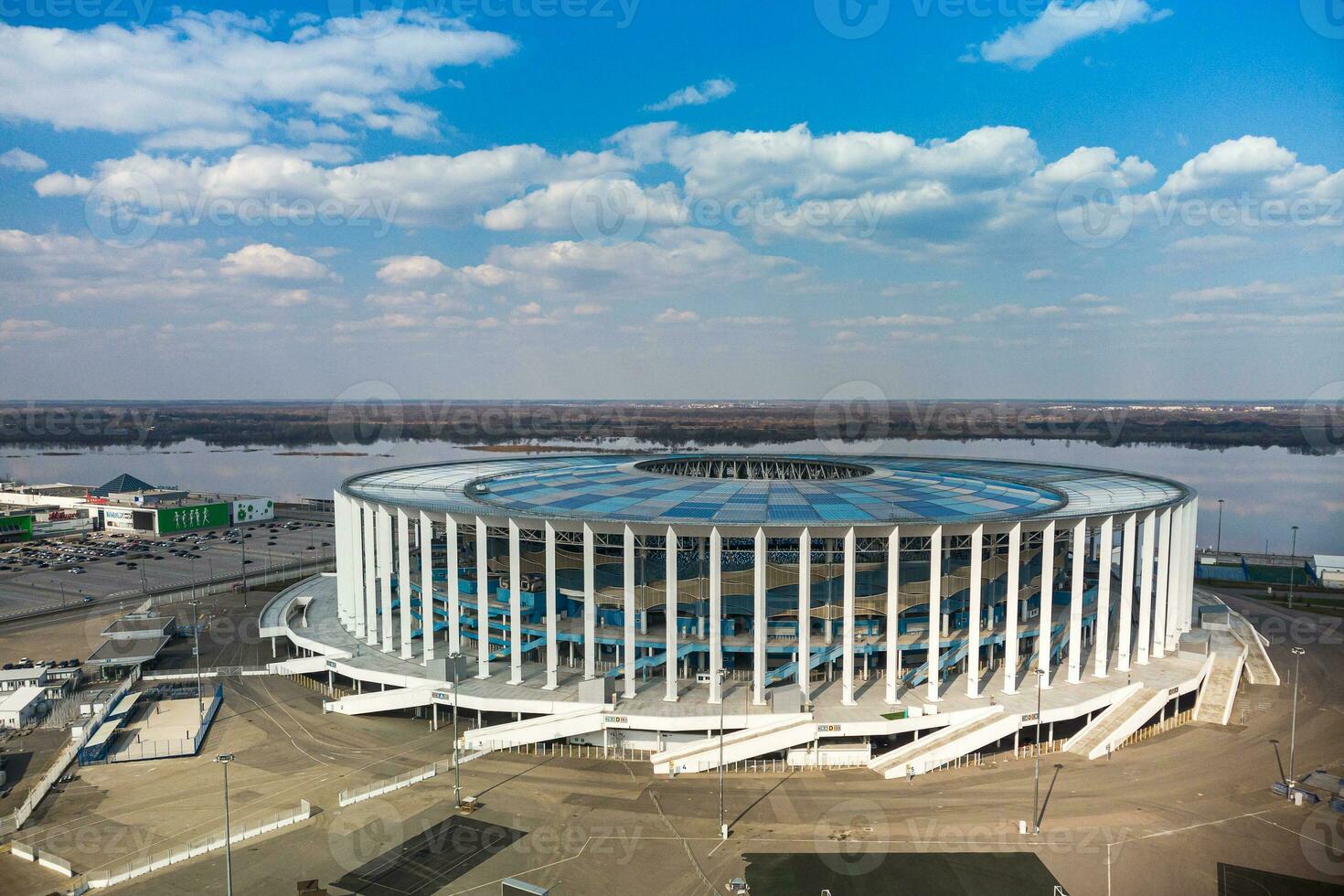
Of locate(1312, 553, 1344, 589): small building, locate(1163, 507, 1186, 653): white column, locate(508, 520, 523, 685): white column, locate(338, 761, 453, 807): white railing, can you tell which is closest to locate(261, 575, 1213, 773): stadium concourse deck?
locate(508, 520, 523, 685): white column

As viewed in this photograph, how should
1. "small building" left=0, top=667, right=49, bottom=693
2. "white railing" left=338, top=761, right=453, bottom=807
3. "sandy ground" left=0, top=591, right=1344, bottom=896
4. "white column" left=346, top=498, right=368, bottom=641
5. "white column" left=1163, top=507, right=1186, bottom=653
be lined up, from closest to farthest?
"sandy ground" left=0, top=591, right=1344, bottom=896 < "white railing" left=338, top=761, right=453, bottom=807 < "small building" left=0, top=667, right=49, bottom=693 < "white column" left=1163, top=507, right=1186, bottom=653 < "white column" left=346, top=498, right=368, bottom=641

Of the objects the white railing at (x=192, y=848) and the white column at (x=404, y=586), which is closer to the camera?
the white railing at (x=192, y=848)

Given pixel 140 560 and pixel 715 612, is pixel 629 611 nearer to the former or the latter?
pixel 715 612

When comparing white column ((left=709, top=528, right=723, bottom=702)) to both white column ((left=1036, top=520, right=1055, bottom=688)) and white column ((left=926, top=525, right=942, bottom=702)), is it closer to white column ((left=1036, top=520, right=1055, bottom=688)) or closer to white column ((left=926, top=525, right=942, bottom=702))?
white column ((left=926, top=525, right=942, bottom=702))

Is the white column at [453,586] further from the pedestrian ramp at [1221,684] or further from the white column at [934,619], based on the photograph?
the pedestrian ramp at [1221,684]

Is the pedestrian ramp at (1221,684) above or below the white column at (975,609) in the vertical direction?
below

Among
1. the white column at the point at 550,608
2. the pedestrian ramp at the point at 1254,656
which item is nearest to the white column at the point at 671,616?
the white column at the point at 550,608
